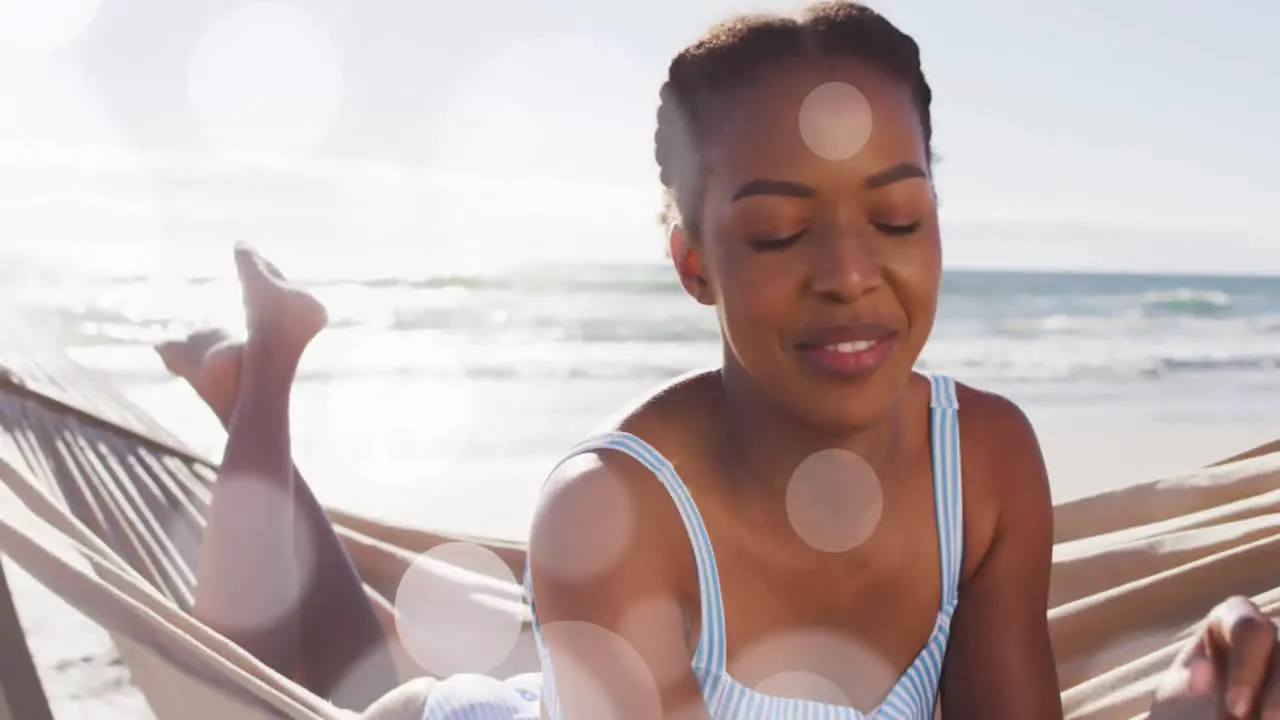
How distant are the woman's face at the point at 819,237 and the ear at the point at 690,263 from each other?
0.02 m

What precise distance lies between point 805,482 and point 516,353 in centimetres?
850

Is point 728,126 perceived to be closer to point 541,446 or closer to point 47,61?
point 541,446

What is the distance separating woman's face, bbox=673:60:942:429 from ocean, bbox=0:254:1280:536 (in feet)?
11.2

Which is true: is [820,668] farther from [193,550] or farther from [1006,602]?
[193,550]

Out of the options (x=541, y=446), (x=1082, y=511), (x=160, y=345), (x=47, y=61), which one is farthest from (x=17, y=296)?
(x=1082, y=511)

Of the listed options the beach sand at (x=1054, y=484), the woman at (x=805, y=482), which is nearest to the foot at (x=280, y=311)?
the beach sand at (x=1054, y=484)

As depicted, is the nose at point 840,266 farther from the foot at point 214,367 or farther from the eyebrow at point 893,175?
the foot at point 214,367

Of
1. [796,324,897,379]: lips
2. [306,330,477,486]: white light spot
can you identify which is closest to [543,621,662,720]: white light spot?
[796,324,897,379]: lips

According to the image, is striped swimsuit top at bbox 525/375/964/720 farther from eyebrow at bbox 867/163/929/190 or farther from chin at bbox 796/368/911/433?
eyebrow at bbox 867/163/929/190

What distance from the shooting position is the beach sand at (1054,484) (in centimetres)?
139

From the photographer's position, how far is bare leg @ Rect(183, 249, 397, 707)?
195 cm

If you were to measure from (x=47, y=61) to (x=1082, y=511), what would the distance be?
15879mm

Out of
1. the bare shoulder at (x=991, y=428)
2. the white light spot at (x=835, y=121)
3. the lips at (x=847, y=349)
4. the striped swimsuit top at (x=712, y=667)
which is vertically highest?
the white light spot at (x=835, y=121)

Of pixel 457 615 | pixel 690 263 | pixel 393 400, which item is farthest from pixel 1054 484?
pixel 690 263
